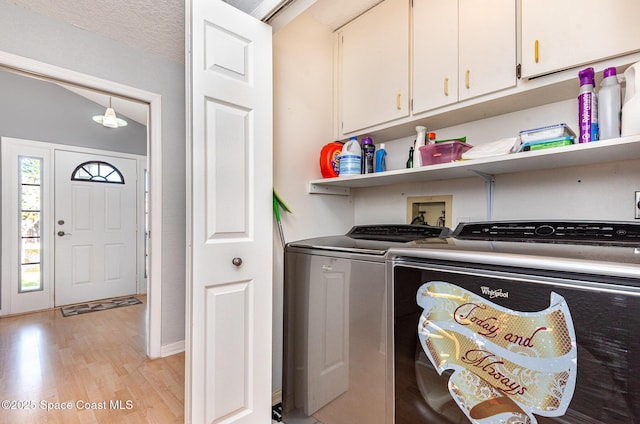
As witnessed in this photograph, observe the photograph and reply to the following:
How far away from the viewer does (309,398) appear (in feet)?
4.62

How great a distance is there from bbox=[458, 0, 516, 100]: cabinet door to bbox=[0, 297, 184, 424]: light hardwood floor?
2.30 meters

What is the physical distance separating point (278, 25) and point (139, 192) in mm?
3942

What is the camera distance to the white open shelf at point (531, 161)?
37.7 inches

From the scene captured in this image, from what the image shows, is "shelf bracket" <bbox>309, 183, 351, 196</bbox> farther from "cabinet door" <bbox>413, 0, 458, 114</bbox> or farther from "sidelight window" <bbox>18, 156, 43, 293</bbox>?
"sidelight window" <bbox>18, 156, 43, 293</bbox>

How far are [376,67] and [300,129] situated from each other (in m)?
0.56

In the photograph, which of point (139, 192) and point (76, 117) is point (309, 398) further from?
point (76, 117)

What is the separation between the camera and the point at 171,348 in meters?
2.45

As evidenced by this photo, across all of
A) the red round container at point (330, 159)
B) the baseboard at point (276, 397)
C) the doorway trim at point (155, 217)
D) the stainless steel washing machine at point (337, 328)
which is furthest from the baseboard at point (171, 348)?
the red round container at point (330, 159)

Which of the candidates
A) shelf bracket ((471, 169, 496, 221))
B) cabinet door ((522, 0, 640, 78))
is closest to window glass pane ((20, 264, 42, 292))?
shelf bracket ((471, 169, 496, 221))

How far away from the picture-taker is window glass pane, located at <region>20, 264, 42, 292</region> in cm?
350

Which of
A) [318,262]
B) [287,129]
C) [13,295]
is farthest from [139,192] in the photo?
[318,262]

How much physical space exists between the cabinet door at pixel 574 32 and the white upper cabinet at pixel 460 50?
7 cm

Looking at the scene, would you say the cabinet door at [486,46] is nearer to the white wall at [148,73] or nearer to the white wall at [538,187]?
the white wall at [538,187]

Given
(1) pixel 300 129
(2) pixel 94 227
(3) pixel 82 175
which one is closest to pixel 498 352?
(1) pixel 300 129
